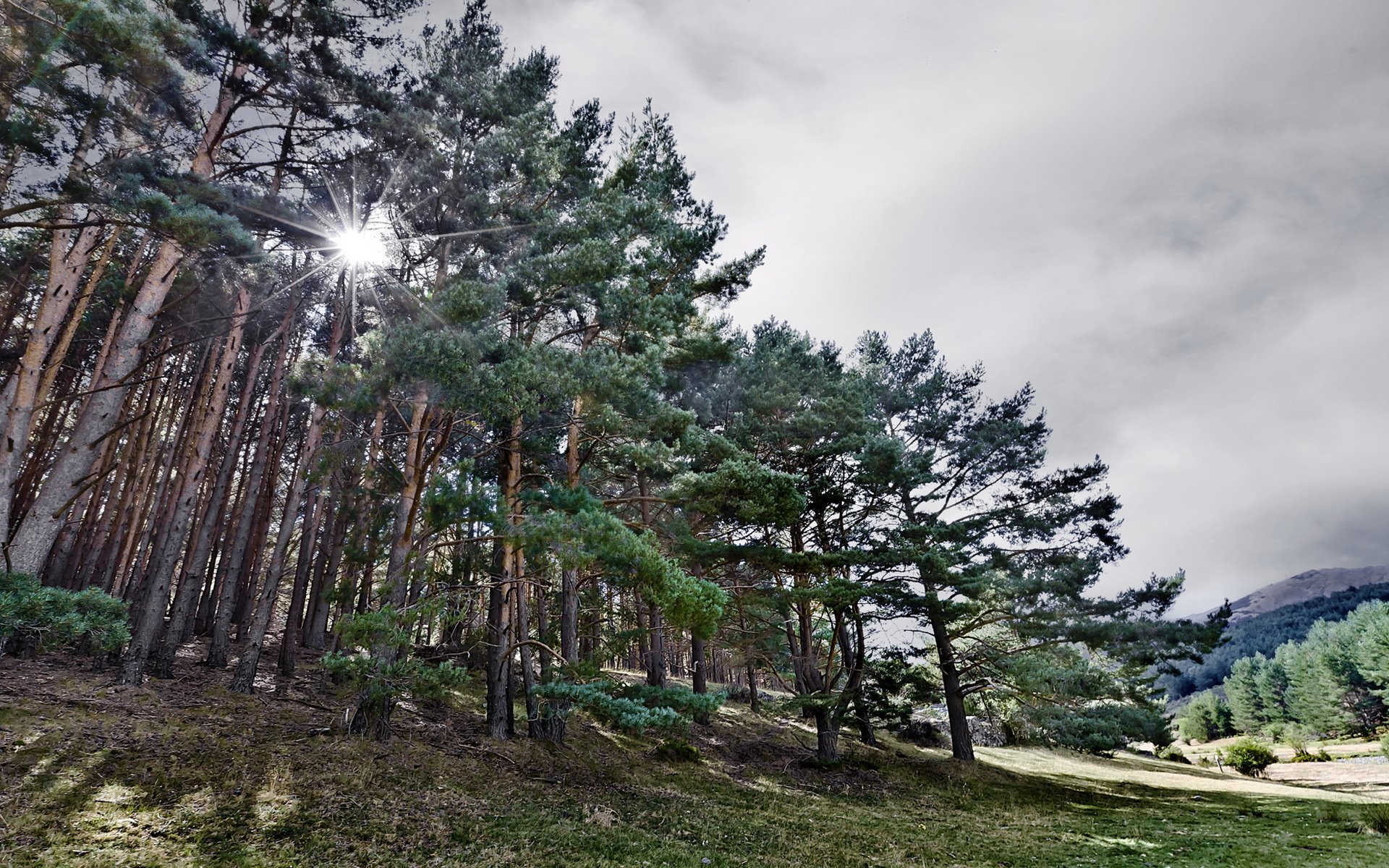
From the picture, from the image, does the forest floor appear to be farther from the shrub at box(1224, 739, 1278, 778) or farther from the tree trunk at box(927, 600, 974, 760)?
the shrub at box(1224, 739, 1278, 778)

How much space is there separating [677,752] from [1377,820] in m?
13.7

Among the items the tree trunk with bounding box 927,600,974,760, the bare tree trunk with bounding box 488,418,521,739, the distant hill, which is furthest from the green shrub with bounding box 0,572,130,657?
the distant hill

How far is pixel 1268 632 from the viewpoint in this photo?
15438cm

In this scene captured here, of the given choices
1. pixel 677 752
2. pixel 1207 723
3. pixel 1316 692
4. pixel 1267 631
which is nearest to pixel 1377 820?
pixel 677 752

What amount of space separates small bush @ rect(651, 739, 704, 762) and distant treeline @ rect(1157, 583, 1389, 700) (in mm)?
148987

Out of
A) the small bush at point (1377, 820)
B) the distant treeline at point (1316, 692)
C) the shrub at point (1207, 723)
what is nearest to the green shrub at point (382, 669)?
the small bush at point (1377, 820)

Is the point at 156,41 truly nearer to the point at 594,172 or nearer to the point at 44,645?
the point at 44,645

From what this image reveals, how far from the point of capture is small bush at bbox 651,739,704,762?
14.2 m

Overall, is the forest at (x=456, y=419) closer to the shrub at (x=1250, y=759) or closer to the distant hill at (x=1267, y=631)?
the shrub at (x=1250, y=759)

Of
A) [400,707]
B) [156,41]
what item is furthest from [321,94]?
[400,707]

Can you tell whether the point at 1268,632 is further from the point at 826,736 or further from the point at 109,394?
the point at 109,394

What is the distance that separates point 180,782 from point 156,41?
8.77 m

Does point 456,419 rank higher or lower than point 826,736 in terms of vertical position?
higher

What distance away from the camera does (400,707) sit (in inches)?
535
